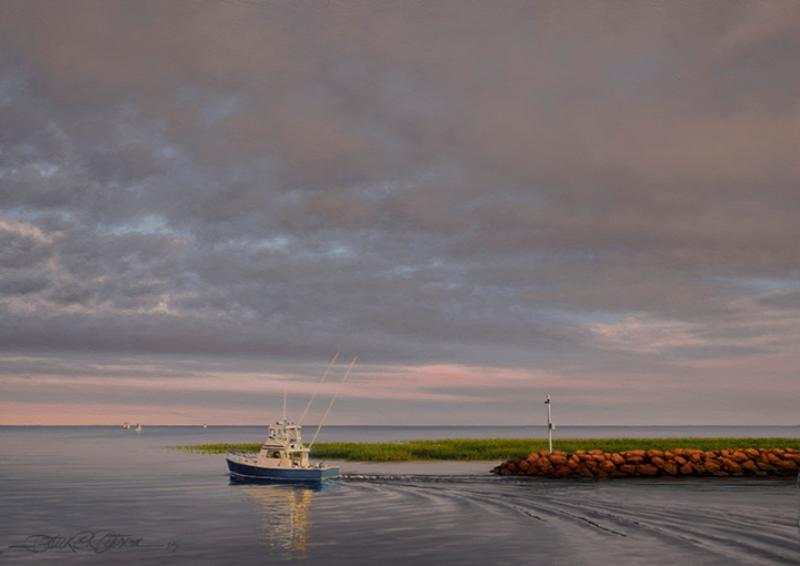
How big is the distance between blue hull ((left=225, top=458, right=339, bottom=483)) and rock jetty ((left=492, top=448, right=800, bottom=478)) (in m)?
17.5

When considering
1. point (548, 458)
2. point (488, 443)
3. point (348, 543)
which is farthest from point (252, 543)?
point (488, 443)

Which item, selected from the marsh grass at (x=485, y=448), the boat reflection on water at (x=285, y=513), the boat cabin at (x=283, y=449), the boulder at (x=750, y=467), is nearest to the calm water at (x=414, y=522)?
the boat reflection on water at (x=285, y=513)

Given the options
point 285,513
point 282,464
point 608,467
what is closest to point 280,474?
point 282,464

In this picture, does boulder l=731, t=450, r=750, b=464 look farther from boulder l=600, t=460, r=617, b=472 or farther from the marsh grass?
the marsh grass

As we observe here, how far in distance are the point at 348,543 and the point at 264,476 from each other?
1341 inches

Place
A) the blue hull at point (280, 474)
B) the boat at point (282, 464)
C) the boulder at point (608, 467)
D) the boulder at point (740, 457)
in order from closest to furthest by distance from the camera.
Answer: the blue hull at point (280, 474) < the boat at point (282, 464) < the boulder at point (608, 467) < the boulder at point (740, 457)

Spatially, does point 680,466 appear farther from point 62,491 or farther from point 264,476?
point 62,491

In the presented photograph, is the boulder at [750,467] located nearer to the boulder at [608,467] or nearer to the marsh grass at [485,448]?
the boulder at [608,467]

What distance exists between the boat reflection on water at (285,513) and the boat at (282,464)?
799 mm

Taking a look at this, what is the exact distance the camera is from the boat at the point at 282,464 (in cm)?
6341

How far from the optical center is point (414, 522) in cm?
3984
